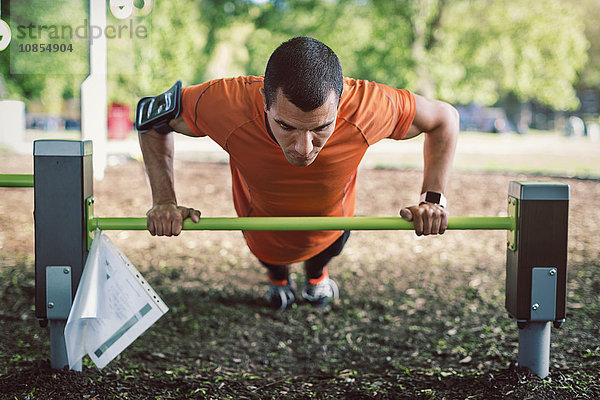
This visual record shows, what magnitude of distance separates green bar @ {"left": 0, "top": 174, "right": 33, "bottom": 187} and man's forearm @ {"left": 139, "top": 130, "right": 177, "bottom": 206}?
46 cm

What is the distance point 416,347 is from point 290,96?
1.58m

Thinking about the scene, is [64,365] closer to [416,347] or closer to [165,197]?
[165,197]

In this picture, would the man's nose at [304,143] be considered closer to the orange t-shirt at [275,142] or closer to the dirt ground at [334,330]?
the orange t-shirt at [275,142]

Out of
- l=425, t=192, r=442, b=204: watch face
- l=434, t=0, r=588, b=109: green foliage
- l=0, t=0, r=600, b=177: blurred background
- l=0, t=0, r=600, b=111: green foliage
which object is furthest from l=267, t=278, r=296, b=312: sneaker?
l=434, t=0, r=588, b=109: green foliage

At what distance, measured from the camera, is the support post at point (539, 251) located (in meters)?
2.15

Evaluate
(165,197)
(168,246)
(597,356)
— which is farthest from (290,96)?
(168,246)

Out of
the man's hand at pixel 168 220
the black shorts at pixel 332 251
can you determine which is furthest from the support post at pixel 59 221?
the black shorts at pixel 332 251

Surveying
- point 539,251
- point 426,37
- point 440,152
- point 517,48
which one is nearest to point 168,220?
point 440,152

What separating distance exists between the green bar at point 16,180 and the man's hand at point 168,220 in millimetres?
431

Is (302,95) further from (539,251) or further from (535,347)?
(535,347)

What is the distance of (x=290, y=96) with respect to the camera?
2045 millimetres

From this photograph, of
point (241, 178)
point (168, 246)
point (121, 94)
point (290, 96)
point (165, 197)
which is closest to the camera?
point (290, 96)

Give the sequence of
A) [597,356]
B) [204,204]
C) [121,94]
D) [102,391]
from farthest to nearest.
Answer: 1. [121,94]
2. [204,204]
3. [597,356]
4. [102,391]

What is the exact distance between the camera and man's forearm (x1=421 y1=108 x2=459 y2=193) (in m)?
2.56
